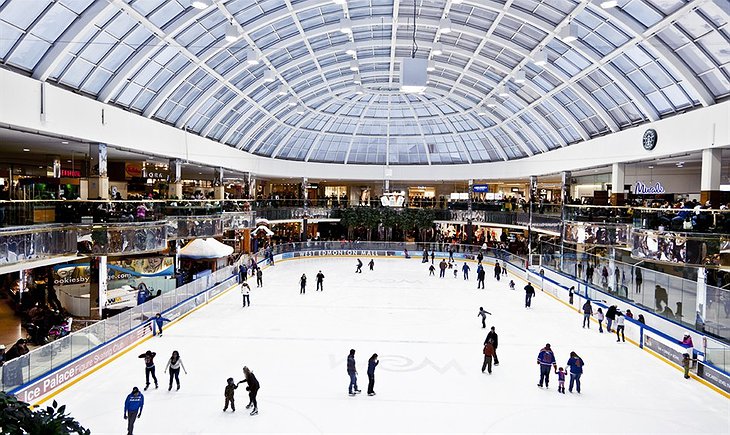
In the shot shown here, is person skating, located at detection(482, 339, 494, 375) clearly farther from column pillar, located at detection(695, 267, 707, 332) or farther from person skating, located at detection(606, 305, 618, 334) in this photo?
person skating, located at detection(606, 305, 618, 334)

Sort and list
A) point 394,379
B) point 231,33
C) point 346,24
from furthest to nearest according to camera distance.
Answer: point 346,24
point 231,33
point 394,379

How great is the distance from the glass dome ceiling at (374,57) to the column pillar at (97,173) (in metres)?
2.24

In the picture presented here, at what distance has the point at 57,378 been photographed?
12102 mm

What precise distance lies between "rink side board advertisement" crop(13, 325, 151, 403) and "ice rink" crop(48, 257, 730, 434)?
14.3 inches

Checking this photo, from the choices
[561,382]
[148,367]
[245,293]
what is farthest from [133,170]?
[561,382]

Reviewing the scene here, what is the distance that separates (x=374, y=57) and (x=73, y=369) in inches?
1075

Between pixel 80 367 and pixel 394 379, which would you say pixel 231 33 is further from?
pixel 394 379

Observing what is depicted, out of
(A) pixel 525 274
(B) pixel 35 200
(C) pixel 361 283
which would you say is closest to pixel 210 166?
(C) pixel 361 283

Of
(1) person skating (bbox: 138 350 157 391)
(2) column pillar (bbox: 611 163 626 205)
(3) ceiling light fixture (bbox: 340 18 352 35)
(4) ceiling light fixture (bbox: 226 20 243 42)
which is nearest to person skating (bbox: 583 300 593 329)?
(2) column pillar (bbox: 611 163 626 205)

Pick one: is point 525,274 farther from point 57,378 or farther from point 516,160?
point 57,378

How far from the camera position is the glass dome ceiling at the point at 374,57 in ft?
57.5

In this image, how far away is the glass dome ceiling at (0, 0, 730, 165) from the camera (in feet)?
57.5

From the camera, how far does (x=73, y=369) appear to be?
12789 millimetres

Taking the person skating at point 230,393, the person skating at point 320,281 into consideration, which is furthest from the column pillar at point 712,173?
the person skating at point 230,393
